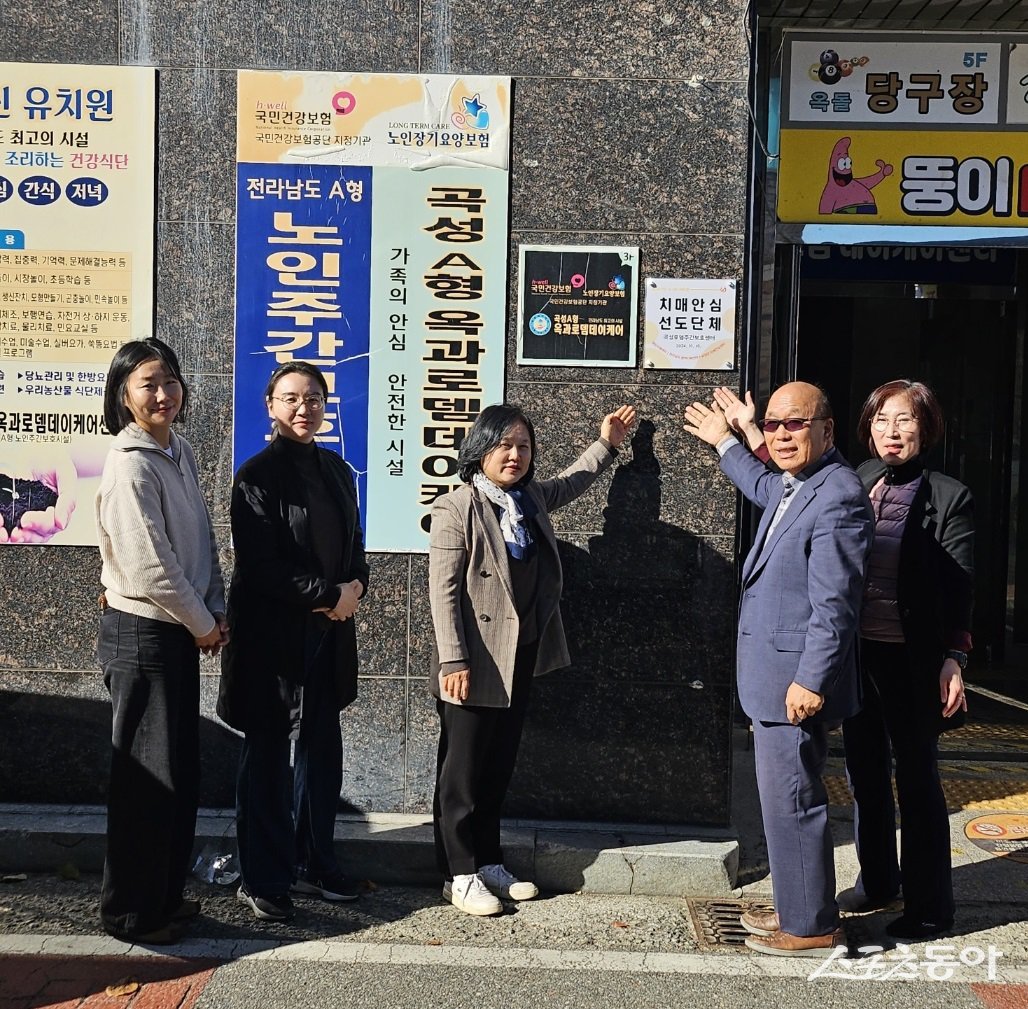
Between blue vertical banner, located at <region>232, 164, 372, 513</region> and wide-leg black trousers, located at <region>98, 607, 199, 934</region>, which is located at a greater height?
blue vertical banner, located at <region>232, 164, 372, 513</region>

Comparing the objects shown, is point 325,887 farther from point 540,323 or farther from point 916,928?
point 540,323

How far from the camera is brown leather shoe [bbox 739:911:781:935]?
14.0ft

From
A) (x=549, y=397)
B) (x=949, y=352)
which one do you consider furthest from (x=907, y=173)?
(x=949, y=352)

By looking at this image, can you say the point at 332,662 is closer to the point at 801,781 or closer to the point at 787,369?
the point at 801,781

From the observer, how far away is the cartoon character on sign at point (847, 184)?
5789mm

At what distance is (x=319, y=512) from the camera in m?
4.43

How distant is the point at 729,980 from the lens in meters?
3.96

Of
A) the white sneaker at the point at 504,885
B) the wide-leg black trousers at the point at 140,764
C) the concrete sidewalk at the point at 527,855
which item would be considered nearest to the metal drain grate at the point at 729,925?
the concrete sidewalk at the point at 527,855

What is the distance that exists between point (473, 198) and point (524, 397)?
886 mm

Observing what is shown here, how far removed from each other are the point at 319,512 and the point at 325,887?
4.86 feet

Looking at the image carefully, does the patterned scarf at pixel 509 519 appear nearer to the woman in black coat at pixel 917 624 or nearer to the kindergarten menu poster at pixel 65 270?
the woman in black coat at pixel 917 624

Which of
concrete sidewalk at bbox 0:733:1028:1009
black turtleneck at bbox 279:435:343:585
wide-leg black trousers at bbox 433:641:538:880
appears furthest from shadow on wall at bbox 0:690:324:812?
black turtleneck at bbox 279:435:343:585

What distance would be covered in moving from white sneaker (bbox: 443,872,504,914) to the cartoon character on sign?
143 inches

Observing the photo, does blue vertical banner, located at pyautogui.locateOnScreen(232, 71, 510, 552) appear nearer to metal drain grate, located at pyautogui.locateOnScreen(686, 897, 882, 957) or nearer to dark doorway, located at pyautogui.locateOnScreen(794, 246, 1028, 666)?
metal drain grate, located at pyautogui.locateOnScreen(686, 897, 882, 957)
